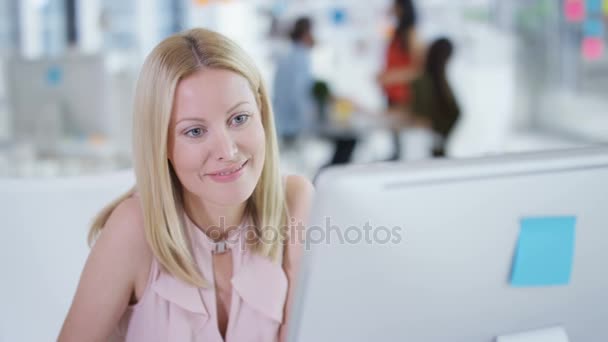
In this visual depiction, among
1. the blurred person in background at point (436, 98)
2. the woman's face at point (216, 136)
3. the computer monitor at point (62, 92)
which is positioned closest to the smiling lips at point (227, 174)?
the woman's face at point (216, 136)

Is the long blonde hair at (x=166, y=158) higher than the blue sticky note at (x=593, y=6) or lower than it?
lower

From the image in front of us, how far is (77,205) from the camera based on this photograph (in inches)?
49.5

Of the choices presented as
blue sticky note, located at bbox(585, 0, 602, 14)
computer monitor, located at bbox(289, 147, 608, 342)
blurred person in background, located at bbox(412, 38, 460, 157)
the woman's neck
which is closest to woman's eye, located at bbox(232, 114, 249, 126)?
the woman's neck

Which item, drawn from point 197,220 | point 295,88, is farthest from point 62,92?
point 197,220

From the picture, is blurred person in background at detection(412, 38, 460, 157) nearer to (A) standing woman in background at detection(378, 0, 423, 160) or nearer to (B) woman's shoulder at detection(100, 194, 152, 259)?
(A) standing woman in background at detection(378, 0, 423, 160)

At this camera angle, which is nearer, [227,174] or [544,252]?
[544,252]

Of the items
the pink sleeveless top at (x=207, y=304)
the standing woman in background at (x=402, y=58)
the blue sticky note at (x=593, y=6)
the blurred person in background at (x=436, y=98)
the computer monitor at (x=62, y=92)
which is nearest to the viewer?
the pink sleeveless top at (x=207, y=304)

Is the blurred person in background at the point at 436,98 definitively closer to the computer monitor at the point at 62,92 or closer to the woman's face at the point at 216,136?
the computer monitor at the point at 62,92

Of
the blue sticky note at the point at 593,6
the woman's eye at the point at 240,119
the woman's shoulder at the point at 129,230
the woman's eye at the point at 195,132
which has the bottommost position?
the woman's shoulder at the point at 129,230

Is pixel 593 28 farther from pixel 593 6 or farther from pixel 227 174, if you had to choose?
pixel 227 174

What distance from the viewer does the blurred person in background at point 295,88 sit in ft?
12.9

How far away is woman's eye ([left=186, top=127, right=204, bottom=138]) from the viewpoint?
3.03 feet

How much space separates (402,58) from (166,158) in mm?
3221

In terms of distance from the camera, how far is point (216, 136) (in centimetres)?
93
